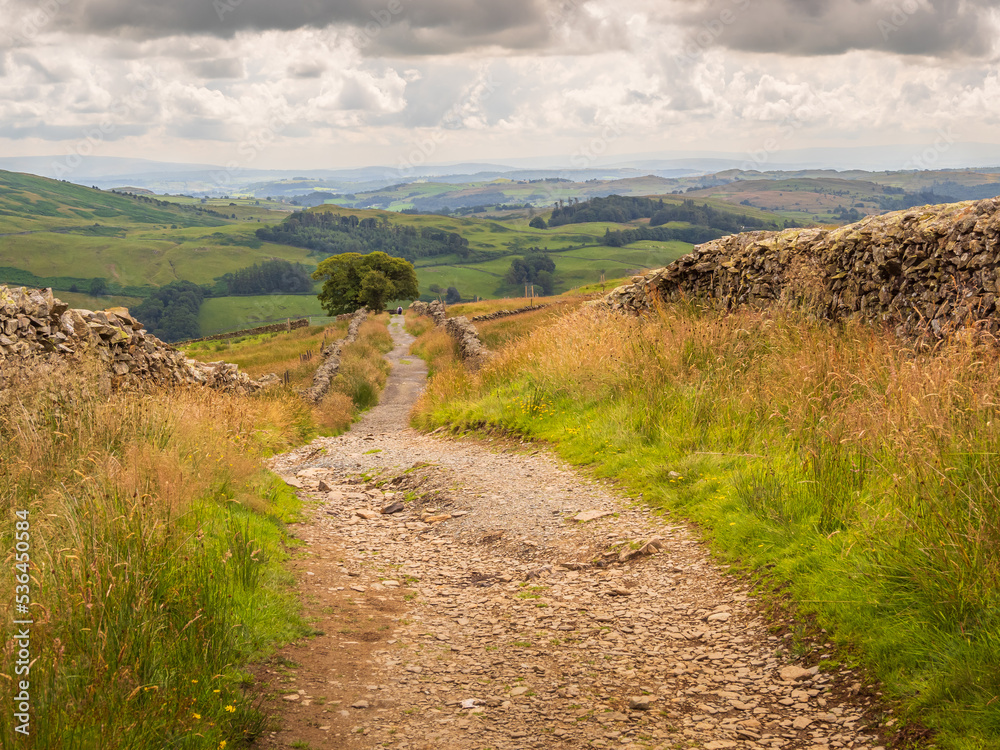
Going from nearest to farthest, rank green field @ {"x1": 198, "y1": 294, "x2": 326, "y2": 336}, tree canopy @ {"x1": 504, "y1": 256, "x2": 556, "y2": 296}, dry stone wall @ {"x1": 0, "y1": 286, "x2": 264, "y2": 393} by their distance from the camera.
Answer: dry stone wall @ {"x1": 0, "y1": 286, "x2": 264, "y2": 393}, green field @ {"x1": 198, "y1": 294, "x2": 326, "y2": 336}, tree canopy @ {"x1": 504, "y1": 256, "x2": 556, "y2": 296}

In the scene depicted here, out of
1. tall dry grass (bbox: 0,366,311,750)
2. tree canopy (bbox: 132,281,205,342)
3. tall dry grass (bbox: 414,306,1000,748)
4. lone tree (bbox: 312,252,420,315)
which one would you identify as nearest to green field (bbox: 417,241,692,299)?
tree canopy (bbox: 132,281,205,342)

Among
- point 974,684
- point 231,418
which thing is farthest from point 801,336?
point 231,418

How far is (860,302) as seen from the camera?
973 cm

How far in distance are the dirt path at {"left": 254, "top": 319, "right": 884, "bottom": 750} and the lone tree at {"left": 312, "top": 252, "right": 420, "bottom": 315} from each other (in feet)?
213

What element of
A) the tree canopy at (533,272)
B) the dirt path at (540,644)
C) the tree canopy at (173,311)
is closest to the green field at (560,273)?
the tree canopy at (533,272)

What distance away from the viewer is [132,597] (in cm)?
363

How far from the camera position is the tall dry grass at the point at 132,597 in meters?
3.08

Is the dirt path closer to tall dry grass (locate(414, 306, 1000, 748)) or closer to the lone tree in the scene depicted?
tall dry grass (locate(414, 306, 1000, 748))

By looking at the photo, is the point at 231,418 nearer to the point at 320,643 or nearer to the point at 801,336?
the point at 320,643

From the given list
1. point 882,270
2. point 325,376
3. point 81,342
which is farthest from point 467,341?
point 882,270

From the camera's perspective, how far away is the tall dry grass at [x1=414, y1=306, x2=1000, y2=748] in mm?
3570

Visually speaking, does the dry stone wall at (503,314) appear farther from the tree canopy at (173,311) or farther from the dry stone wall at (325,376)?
the tree canopy at (173,311)

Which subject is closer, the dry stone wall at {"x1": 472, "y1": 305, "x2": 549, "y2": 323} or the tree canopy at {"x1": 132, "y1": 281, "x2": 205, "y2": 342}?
the dry stone wall at {"x1": 472, "y1": 305, "x2": 549, "y2": 323}

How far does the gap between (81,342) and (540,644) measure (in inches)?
399
